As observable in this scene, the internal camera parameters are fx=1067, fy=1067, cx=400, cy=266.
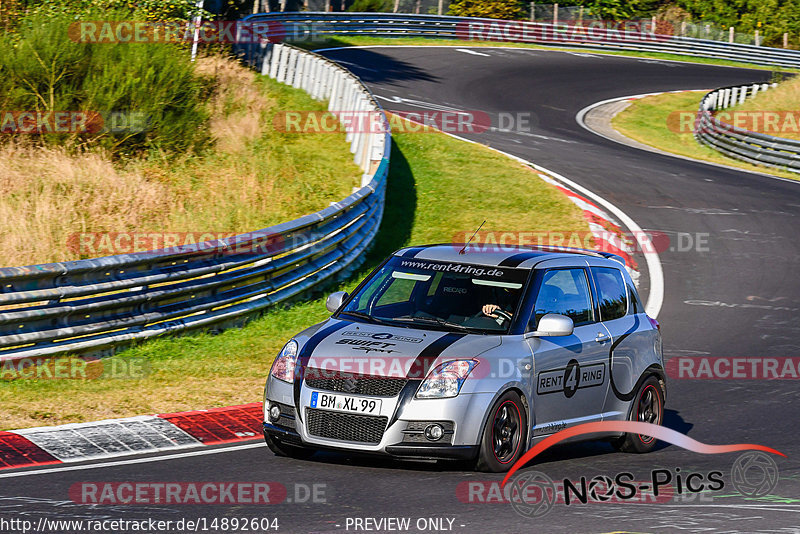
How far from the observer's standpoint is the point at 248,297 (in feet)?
42.4

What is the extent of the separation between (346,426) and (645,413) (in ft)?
10.3

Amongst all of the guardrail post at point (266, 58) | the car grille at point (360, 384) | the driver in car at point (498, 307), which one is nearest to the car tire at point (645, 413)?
the driver in car at point (498, 307)

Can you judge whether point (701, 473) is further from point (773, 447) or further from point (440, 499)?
point (440, 499)

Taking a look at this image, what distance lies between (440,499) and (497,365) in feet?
3.89

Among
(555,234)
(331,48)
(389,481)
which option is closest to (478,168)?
(555,234)

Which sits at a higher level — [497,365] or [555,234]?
[497,365]

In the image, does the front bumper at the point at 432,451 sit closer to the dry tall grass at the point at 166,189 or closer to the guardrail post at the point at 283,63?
the dry tall grass at the point at 166,189

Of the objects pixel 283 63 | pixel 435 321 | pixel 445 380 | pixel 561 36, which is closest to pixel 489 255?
pixel 435 321

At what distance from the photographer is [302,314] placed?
13609 mm

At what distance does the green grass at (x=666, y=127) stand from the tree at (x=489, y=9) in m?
17.5

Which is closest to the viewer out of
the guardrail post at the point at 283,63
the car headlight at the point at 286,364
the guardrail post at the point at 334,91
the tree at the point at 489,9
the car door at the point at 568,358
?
A: the car headlight at the point at 286,364

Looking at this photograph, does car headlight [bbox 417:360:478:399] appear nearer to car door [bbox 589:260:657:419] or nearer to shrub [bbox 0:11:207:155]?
car door [bbox 589:260:657:419]

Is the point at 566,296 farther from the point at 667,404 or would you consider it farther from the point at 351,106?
the point at 351,106

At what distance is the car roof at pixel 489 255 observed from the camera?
876 centimetres
